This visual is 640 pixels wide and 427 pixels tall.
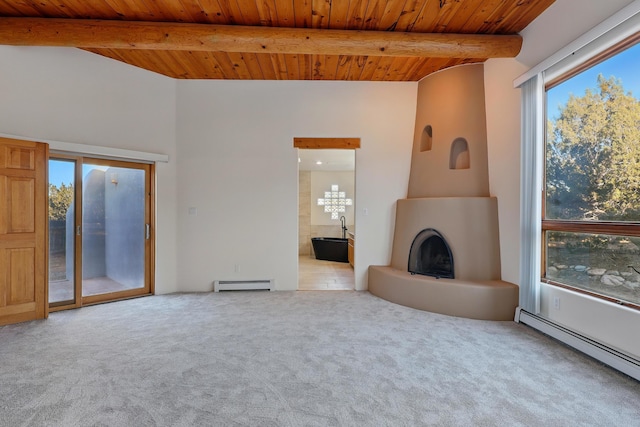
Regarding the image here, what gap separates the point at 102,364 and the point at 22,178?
7.89 ft

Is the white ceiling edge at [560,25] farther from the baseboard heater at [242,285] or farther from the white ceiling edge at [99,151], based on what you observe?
the white ceiling edge at [99,151]

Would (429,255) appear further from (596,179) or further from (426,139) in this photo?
(596,179)

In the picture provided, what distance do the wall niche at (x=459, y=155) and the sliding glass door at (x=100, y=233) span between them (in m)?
4.33

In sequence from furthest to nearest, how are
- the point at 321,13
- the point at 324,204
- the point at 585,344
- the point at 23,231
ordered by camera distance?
the point at 324,204 < the point at 23,231 < the point at 321,13 < the point at 585,344

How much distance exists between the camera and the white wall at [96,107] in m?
3.50

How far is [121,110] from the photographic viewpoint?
4.21 m

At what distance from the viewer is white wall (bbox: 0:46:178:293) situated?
11.5 feet

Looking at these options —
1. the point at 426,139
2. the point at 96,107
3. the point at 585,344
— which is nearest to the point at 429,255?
the point at 426,139

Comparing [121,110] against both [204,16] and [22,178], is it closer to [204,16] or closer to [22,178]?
[22,178]

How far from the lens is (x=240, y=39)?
318 cm

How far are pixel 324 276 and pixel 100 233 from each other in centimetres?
361

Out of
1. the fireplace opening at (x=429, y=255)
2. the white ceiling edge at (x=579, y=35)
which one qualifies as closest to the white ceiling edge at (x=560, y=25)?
the white ceiling edge at (x=579, y=35)

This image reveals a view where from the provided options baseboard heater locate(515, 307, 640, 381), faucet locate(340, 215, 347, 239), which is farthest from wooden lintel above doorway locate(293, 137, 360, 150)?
faucet locate(340, 215, 347, 239)

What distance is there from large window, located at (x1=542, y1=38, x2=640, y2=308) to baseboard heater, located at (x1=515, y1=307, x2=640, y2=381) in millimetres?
392
